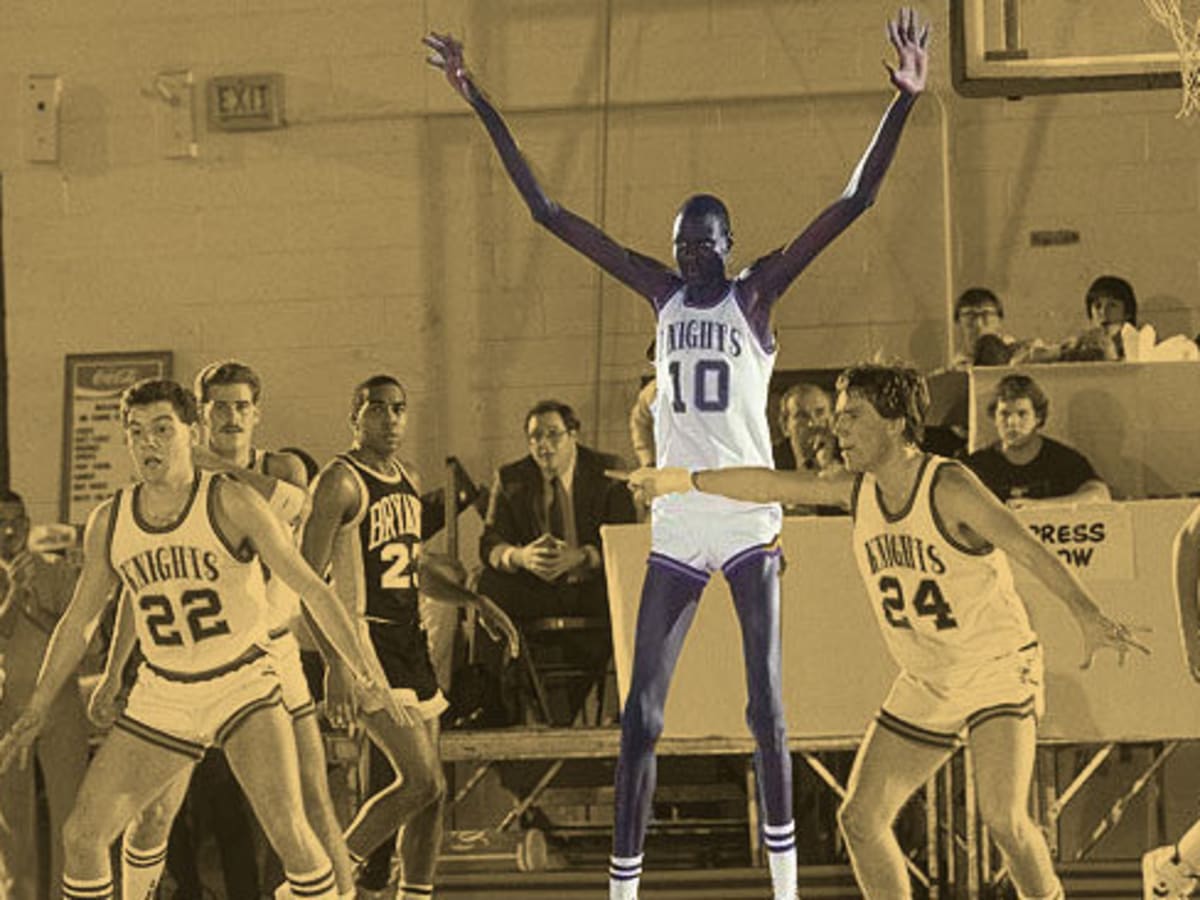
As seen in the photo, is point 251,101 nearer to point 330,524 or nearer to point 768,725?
point 330,524

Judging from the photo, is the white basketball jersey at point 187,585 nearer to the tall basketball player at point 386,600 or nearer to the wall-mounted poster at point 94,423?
the tall basketball player at point 386,600

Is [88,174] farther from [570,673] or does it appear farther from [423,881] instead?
[423,881]

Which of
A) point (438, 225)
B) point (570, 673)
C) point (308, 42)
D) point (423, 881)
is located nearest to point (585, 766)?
point (570, 673)

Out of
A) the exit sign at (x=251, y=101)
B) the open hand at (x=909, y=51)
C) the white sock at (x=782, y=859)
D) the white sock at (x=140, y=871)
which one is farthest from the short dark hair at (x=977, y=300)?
the white sock at (x=140, y=871)

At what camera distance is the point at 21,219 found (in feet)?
45.5

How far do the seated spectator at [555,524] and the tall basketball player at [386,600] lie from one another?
133 cm

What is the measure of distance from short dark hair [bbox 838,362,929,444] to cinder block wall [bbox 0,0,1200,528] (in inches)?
184

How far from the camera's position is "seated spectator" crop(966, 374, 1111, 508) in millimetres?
10430

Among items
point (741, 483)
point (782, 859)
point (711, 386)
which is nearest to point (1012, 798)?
point (782, 859)

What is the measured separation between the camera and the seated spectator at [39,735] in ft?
36.2

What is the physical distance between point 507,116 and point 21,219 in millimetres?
2540

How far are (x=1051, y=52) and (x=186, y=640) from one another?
13.2 feet

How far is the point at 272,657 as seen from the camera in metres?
8.82

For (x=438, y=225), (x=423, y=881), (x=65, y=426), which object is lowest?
(x=423, y=881)
